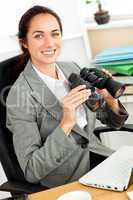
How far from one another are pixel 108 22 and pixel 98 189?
1282 millimetres

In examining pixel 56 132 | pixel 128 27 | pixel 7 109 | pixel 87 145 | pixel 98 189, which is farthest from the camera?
pixel 128 27

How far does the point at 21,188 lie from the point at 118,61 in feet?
2.86

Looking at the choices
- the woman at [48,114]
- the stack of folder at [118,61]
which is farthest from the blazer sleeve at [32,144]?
the stack of folder at [118,61]

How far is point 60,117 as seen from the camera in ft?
4.35

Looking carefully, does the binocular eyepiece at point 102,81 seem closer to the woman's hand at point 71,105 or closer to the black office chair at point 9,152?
the woman's hand at point 71,105

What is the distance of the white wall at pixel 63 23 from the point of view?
74.2 inches

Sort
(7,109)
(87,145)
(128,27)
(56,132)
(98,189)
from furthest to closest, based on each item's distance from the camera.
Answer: (128,27), (87,145), (7,109), (56,132), (98,189)

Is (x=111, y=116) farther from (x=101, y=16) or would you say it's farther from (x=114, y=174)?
(x=101, y=16)

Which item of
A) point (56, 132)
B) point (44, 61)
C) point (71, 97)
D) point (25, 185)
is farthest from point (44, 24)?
point (25, 185)

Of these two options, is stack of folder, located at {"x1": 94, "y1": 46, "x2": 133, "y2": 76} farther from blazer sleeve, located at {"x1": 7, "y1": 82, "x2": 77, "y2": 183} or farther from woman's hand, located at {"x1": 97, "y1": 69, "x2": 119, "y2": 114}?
blazer sleeve, located at {"x1": 7, "y1": 82, "x2": 77, "y2": 183}

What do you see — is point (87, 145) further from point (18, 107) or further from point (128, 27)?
point (128, 27)

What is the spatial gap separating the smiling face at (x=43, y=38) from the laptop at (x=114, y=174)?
1.65 feet

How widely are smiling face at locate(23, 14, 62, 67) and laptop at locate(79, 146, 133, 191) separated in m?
0.50

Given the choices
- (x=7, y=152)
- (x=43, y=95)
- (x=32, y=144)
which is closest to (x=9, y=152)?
(x=7, y=152)
